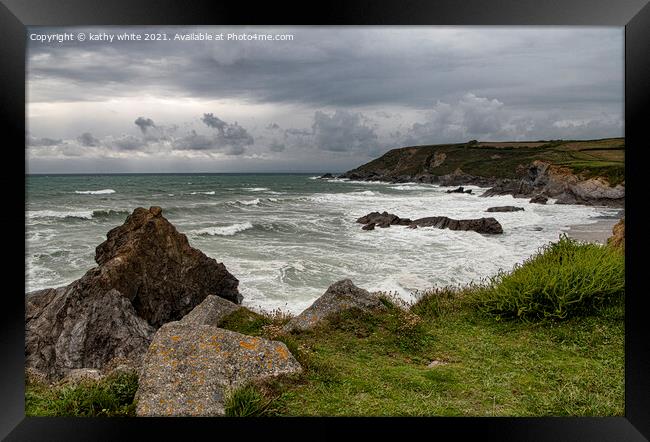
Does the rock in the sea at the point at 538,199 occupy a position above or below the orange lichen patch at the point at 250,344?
above

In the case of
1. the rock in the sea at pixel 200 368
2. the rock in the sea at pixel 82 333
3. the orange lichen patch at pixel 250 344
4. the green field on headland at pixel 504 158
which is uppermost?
the green field on headland at pixel 504 158

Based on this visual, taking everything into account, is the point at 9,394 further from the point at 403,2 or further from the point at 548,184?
the point at 548,184

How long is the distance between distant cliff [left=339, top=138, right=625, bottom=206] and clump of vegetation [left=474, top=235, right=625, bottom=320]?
11363 mm

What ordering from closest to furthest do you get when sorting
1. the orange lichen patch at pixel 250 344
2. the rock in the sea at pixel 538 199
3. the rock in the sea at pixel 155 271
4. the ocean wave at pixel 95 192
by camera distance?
the orange lichen patch at pixel 250 344, the rock in the sea at pixel 155 271, the rock in the sea at pixel 538 199, the ocean wave at pixel 95 192

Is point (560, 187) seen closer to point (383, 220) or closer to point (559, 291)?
point (383, 220)

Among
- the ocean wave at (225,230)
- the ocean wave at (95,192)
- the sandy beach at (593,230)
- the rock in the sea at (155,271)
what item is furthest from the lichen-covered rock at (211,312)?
the ocean wave at (95,192)

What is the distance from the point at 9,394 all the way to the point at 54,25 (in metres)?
3.53

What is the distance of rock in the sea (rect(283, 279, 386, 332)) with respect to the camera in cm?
564

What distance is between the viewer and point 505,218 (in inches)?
720

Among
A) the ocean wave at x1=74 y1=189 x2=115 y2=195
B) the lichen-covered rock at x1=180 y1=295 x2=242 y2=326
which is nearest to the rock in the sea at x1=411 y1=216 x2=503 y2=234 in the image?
the lichen-covered rock at x1=180 y1=295 x2=242 y2=326

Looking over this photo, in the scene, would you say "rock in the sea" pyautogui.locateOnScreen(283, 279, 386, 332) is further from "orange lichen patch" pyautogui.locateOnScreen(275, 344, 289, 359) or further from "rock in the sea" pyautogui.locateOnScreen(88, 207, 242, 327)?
"rock in the sea" pyautogui.locateOnScreen(88, 207, 242, 327)

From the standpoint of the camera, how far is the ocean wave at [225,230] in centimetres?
1816

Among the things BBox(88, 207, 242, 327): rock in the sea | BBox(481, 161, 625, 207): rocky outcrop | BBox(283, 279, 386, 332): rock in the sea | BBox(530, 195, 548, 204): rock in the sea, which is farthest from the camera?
BBox(530, 195, 548, 204): rock in the sea

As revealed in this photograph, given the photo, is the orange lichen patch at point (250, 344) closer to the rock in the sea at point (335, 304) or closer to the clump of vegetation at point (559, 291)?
the rock in the sea at point (335, 304)
